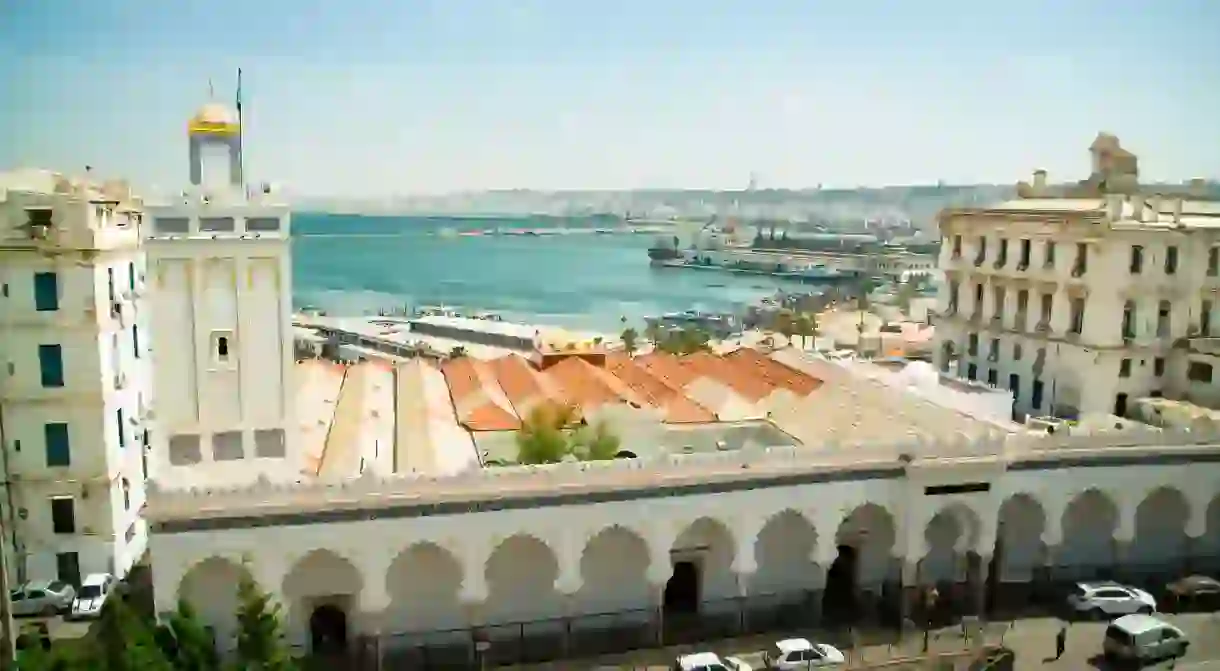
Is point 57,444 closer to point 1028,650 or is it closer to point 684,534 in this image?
point 684,534

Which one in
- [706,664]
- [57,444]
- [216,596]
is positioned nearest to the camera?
[706,664]

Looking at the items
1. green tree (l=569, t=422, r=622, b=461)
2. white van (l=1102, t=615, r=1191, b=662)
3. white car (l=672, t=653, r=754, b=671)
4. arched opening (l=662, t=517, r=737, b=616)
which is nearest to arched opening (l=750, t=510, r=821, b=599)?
arched opening (l=662, t=517, r=737, b=616)

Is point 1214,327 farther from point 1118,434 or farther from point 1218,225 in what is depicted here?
point 1118,434

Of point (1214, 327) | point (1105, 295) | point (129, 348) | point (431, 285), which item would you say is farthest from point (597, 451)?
point (431, 285)

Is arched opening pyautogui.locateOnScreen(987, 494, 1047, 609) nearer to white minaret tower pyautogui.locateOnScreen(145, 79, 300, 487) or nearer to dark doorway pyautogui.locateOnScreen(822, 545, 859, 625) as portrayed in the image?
dark doorway pyautogui.locateOnScreen(822, 545, 859, 625)

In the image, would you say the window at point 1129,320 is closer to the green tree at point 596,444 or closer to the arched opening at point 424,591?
the green tree at point 596,444

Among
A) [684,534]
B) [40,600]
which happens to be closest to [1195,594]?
[684,534]
